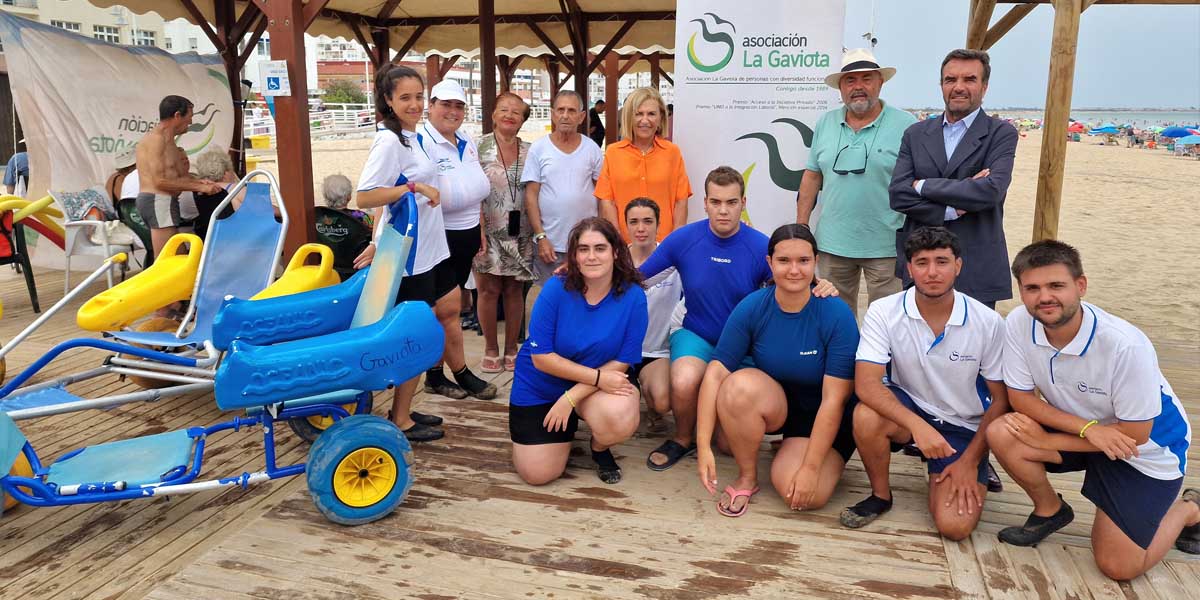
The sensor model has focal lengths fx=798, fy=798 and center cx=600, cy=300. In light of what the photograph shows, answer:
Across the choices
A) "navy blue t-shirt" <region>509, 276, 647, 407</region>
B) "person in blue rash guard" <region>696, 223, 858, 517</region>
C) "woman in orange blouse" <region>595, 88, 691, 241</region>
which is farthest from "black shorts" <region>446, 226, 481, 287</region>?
"person in blue rash guard" <region>696, 223, 858, 517</region>

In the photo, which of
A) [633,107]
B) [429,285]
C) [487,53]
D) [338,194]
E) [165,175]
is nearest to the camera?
[429,285]

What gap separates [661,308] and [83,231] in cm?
532

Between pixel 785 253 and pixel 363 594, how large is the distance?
1.75m

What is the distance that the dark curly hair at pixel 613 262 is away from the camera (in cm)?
303

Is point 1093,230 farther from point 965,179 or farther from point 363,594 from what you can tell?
point 363,594

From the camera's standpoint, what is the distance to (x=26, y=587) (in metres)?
2.31

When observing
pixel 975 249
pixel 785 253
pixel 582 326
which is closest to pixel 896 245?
pixel 975 249

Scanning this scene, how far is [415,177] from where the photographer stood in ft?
11.2

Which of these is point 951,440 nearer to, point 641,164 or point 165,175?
point 641,164

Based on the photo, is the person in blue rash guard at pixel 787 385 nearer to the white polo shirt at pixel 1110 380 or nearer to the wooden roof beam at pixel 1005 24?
the white polo shirt at pixel 1110 380

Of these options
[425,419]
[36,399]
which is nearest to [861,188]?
[425,419]

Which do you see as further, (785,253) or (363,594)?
(785,253)

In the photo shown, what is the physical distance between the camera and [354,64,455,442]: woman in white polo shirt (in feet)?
10.6

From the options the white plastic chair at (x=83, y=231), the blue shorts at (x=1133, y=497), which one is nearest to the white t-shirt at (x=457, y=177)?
the blue shorts at (x=1133, y=497)
